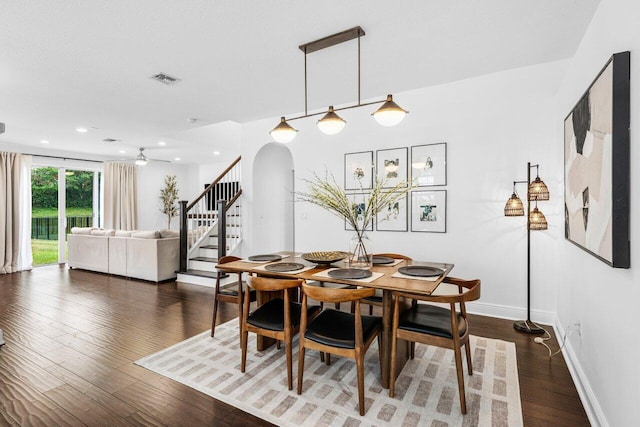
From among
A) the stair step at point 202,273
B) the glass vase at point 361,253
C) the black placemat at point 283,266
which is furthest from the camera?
the stair step at point 202,273

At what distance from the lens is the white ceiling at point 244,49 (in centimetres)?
223

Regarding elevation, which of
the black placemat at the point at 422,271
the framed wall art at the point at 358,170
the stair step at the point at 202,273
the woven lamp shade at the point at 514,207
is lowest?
the stair step at the point at 202,273

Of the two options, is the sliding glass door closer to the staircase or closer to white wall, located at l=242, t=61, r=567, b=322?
the staircase

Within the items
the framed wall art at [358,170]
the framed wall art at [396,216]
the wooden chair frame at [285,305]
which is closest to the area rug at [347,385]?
the wooden chair frame at [285,305]

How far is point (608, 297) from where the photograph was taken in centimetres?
176

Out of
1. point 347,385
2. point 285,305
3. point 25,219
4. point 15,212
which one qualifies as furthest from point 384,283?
point 25,219

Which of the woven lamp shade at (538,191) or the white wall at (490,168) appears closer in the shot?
the woven lamp shade at (538,191)

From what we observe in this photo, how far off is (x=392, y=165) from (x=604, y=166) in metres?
2.48

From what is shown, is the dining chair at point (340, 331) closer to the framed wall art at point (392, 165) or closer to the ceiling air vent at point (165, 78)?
the framed wall art at point (392, 165)

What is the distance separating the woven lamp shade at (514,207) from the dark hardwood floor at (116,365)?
1.13 metres

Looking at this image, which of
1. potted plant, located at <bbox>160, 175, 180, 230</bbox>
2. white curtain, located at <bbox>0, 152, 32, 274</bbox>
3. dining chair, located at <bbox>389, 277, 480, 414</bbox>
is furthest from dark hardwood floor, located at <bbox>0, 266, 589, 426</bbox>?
potted plant, located at <bbox>160, 175, 180, 230</bbox>

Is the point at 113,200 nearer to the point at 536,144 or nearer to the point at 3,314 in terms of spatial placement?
the point at 3,314

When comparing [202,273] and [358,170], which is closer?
[358,170]

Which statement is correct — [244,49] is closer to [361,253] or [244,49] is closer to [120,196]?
[361,253]
